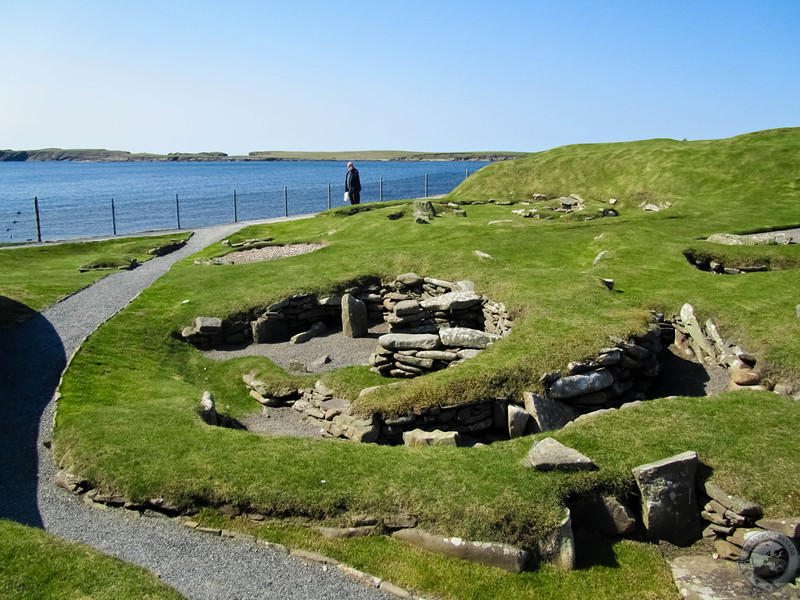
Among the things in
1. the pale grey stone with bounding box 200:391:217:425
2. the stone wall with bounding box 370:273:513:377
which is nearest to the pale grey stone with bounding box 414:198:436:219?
the stone wall with bounding box 370:273:513:377

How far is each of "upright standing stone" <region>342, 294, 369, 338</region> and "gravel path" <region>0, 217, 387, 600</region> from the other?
891cm

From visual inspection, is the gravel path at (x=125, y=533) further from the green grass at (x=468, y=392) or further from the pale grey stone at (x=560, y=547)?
the pale grey stone at (x=560, y=547)

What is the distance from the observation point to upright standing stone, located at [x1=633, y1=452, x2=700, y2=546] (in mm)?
10453

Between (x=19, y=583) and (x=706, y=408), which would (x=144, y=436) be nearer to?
(x=19, y=583)

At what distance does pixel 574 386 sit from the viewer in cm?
→ 1478

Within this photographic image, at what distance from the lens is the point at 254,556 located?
9859mm

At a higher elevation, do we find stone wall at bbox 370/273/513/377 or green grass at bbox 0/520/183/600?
stone wall at bbox 370/273/513/377

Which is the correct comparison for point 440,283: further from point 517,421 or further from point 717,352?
point 517,421

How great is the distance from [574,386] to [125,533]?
32.9 ft

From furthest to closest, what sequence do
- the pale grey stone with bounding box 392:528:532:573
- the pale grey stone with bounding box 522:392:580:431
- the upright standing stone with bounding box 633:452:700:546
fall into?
1. the pale grey stone with bounding box 522:392:580:431
2. the upright standing stone with bounding box 633:452:700:546
3. the pale grey stone with bounding box 392:528:532:573

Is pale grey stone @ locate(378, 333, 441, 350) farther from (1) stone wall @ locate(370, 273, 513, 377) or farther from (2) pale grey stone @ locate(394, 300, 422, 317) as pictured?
(2) pale grey stone @ locate(394, 300, 422, 317)

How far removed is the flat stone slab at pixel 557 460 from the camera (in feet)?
35.7

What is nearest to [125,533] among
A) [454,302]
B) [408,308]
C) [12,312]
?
[408,308]

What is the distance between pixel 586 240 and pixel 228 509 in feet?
76.5
